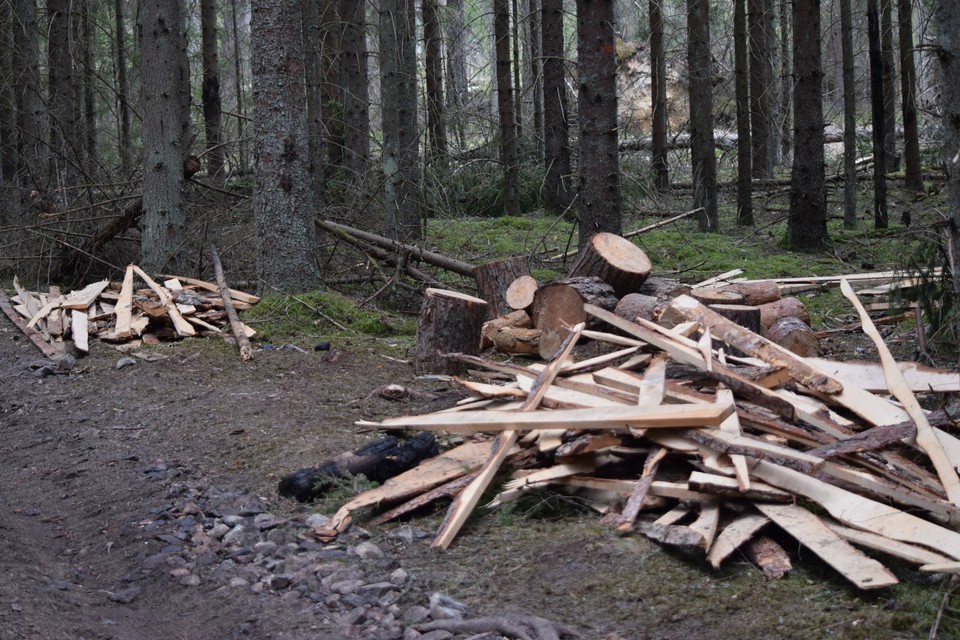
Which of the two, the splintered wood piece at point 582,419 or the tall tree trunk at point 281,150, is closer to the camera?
the splintered wood piece at point 582,419

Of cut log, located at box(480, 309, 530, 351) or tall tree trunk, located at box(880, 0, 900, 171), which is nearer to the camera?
cut log, located at box(480, 309, 530, 351)

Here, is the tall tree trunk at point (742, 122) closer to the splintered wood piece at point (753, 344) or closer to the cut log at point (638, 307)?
the cut log at point (638, 307)

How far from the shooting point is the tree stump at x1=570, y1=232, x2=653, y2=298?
26.0 ft

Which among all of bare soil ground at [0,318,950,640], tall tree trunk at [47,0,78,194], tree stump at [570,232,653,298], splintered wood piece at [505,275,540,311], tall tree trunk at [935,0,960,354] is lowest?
bare soil ground at [0,318,950,640]

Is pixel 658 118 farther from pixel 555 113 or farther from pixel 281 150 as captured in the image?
pixel 281 150

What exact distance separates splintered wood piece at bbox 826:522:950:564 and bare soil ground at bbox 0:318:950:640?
0.10m

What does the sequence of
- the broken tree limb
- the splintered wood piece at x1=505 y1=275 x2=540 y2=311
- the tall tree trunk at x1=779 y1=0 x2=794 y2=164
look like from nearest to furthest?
the broken tree limb
the splintered wood piece at x1=505 y1=275 x2=540 y2=311
the tall tree trunk at x1=779 y1=0 x2=794 y2=164

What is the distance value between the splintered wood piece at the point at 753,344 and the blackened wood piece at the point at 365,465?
7.35 ft

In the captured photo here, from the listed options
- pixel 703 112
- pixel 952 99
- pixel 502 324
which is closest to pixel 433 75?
pixel 703 112

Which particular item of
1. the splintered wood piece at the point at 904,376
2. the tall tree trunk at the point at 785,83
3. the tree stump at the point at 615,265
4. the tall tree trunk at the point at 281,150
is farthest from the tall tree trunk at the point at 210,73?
the splintered wood piece at the point at 904,376

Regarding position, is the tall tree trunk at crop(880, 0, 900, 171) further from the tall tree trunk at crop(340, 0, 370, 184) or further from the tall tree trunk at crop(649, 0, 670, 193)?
the tall tree trunk at crop(340, 0, 370, 184)

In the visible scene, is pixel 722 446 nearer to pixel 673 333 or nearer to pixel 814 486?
pixel 814 486

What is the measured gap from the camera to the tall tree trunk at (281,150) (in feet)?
28.2

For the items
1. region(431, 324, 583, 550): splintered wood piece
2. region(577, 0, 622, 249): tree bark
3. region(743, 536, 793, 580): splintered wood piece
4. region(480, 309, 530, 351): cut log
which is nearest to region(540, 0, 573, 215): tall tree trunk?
region(577, 0, 622, 249): tree bark
